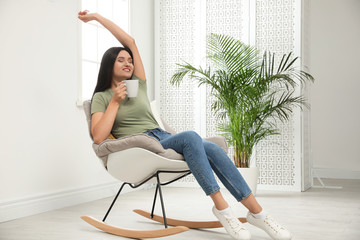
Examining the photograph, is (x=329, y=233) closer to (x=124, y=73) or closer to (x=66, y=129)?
(x=124, y=73)

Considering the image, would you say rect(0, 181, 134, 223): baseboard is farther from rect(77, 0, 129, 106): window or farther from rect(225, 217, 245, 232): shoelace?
rect(225, 217, 245, 232): shoelace

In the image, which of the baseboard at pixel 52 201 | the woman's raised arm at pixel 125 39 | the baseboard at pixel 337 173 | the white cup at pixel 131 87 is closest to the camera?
the white cup at pixel 131 87

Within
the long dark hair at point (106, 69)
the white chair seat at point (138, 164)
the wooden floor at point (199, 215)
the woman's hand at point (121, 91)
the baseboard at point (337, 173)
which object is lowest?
the baseboard at point (337, 173)

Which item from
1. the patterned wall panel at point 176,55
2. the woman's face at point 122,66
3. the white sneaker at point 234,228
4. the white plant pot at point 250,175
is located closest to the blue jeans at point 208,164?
the white sneaker at point 234,228

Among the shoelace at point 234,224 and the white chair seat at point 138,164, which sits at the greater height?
the white chair seat at point 138,164

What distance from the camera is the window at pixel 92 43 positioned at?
12.2ft

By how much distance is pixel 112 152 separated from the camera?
7.79 ft

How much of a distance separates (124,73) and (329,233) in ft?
4.72

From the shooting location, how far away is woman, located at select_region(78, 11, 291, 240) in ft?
7.16

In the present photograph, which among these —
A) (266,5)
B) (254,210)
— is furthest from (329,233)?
(266,5)

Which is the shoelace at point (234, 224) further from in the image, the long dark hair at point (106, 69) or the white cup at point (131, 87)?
the long dark hair at point (106, 69)

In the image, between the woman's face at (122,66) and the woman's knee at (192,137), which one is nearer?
the woman's knee at (192,137)

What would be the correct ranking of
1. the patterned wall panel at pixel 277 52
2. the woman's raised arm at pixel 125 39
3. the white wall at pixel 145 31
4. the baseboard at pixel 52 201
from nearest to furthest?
the woman's raised arm at pixel 125 39
the baseboard at pixel 52 201
the patterned wall panel at pixel 277 52
the white wall at pixel 145 31

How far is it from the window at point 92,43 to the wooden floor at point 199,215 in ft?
3.03
